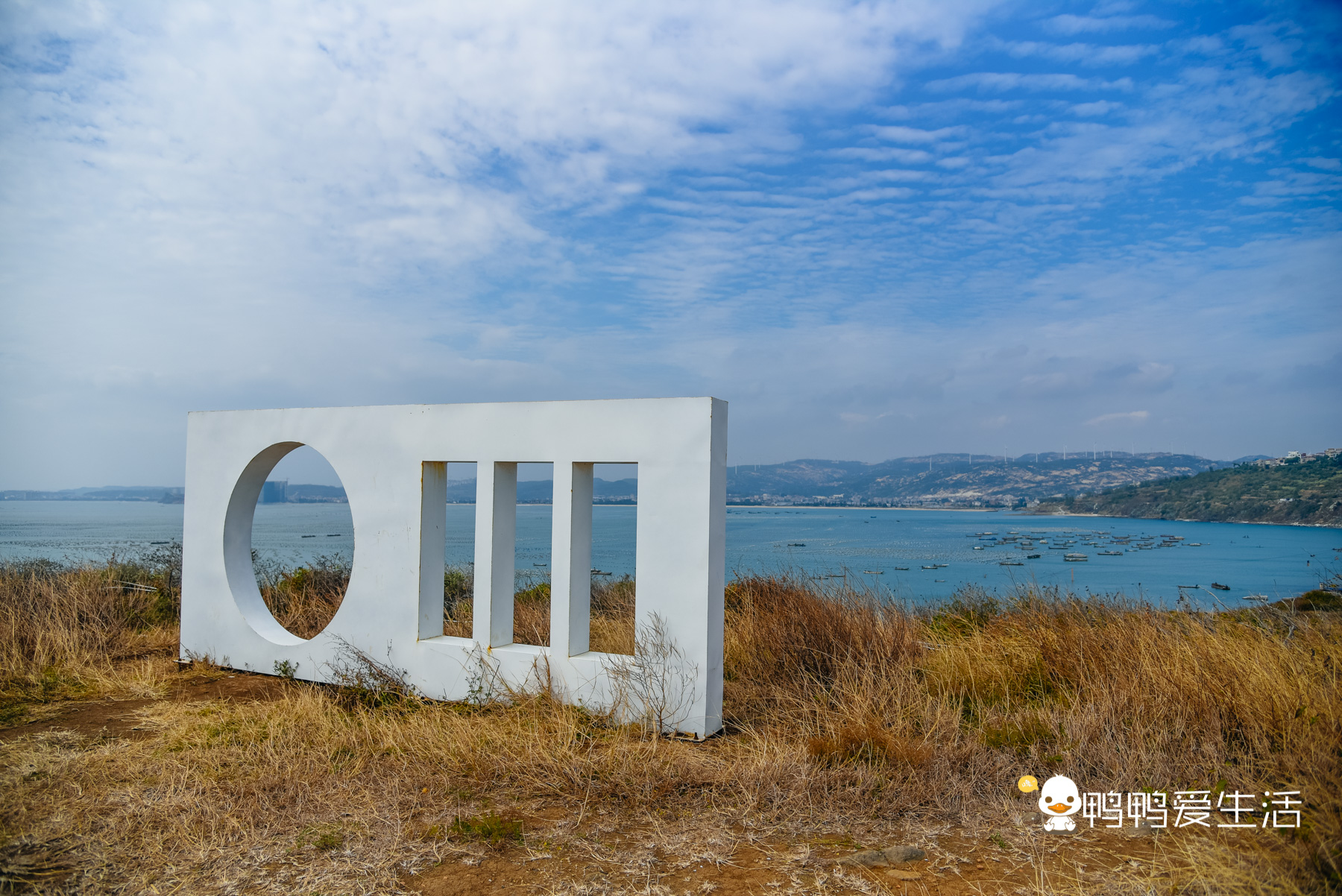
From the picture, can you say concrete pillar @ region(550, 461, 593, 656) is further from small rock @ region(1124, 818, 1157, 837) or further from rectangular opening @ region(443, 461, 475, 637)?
small rock @ region(1124, 818, 1157, 837)

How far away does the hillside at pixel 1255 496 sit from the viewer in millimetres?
26703

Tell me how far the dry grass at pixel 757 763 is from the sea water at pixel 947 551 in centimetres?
208

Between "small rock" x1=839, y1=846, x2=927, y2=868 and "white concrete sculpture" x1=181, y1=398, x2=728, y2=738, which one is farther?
"white concrete sculpture" x1=181, y1=398, x2=728, y2=738

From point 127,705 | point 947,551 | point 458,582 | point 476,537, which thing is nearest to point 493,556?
point 476,537

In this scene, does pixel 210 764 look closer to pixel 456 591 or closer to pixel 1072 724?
pixel 1072 724

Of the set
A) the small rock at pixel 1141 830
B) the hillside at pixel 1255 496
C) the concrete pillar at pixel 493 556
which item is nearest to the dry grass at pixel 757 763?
the small rock at pixel 1141 830

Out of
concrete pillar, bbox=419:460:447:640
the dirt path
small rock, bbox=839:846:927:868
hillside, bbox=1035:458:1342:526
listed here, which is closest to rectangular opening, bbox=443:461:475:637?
concrete pillar, bbox=419:460:447:640

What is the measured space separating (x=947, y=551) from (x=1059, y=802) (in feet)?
89.9

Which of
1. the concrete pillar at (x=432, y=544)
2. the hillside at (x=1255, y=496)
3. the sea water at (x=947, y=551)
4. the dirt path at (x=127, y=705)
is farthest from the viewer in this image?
the hillside at (x=1255, y=496)

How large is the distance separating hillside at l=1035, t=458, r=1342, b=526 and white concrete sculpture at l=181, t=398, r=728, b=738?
2897 cm

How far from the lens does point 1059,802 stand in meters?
4.22

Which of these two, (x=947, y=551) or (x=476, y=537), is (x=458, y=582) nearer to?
(x=476, y=537)

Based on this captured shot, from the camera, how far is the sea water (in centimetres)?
1350

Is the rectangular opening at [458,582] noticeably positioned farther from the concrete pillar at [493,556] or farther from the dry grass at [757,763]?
the dry grass at [757,763]
